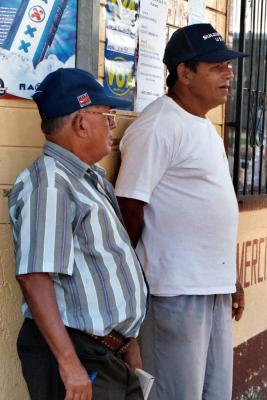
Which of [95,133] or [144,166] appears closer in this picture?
[95,133]

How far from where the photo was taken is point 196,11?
374cm

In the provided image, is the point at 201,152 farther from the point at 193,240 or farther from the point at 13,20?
the point at 13,20

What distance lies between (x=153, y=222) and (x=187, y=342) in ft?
1.69

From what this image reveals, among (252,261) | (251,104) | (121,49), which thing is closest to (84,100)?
(121,49)

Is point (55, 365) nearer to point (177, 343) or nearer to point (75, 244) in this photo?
point (75, 244)

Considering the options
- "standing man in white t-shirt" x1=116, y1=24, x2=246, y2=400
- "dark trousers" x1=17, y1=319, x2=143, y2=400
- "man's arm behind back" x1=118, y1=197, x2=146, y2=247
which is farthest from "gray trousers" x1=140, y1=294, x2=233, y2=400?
"dark trousers" x1=17, y1=319, x2=143, y2=400

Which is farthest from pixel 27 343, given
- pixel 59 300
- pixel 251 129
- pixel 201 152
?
pixel 251 129

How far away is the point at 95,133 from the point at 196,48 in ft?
2.93

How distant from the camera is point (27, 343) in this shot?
7.25 feet

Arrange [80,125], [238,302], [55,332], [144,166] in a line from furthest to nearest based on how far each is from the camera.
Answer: [238,302], [144,166], [80,125], [55,332]

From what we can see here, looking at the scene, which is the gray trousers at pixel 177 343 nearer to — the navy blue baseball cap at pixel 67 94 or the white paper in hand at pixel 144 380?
the white paper in hand at pixel 144 380

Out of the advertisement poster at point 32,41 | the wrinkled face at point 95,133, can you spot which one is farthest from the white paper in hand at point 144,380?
the advertisement poster at point 32,41

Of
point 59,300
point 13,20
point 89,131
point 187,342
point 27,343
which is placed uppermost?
point 13,20

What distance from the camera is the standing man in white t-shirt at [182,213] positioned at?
2799mm
